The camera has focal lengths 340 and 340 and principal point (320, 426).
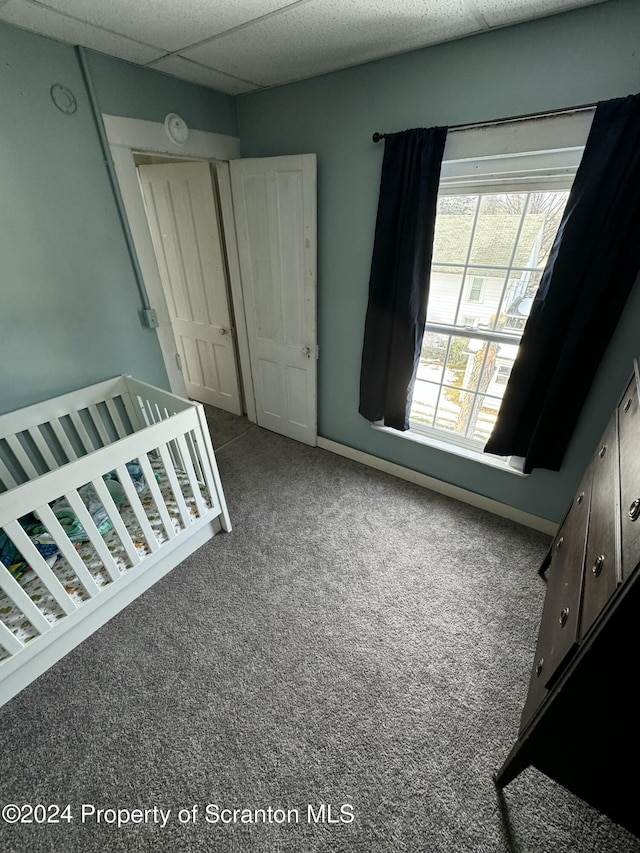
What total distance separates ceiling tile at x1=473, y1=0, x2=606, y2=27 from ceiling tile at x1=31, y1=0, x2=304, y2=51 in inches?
28.5

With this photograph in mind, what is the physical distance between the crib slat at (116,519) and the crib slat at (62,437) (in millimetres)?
627

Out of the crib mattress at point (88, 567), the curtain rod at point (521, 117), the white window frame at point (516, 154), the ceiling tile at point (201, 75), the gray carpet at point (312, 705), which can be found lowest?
the gray carpet at point (312, 705)

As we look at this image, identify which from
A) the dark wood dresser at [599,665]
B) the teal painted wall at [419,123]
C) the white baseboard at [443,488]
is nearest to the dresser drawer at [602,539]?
the dark wood dresser at [599,665]

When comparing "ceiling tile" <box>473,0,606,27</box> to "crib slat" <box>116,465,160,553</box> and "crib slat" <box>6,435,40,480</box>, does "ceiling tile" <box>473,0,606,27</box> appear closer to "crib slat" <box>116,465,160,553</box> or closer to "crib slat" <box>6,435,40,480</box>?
"crib slat" <box>116,465,160,553</box>

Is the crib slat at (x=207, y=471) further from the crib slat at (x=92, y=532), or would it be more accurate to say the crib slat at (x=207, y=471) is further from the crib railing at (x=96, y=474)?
the crib slat at (x=92, y=532)

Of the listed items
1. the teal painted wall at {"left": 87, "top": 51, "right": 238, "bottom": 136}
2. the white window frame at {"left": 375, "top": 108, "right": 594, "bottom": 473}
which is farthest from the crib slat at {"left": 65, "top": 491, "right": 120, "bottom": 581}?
the white window frame at {"left": 375, "top": 108, "right": 594, "bottom": 473}

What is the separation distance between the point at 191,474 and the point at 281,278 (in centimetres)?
143

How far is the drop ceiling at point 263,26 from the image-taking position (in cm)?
121

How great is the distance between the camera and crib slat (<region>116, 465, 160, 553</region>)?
145 centimetres

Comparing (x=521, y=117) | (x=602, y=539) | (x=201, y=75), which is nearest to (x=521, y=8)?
(x=521, y=117)

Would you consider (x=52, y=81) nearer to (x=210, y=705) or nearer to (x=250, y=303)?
(x=250, y=303)

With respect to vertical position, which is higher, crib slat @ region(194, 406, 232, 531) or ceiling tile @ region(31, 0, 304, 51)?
ceiling tile @ region(31, 0, 304, 51)

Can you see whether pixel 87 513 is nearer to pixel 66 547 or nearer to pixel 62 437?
pixel 66 547

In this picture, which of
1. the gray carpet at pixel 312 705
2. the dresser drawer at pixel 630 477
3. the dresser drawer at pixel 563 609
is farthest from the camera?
the gray carpet at pixel 312 705
